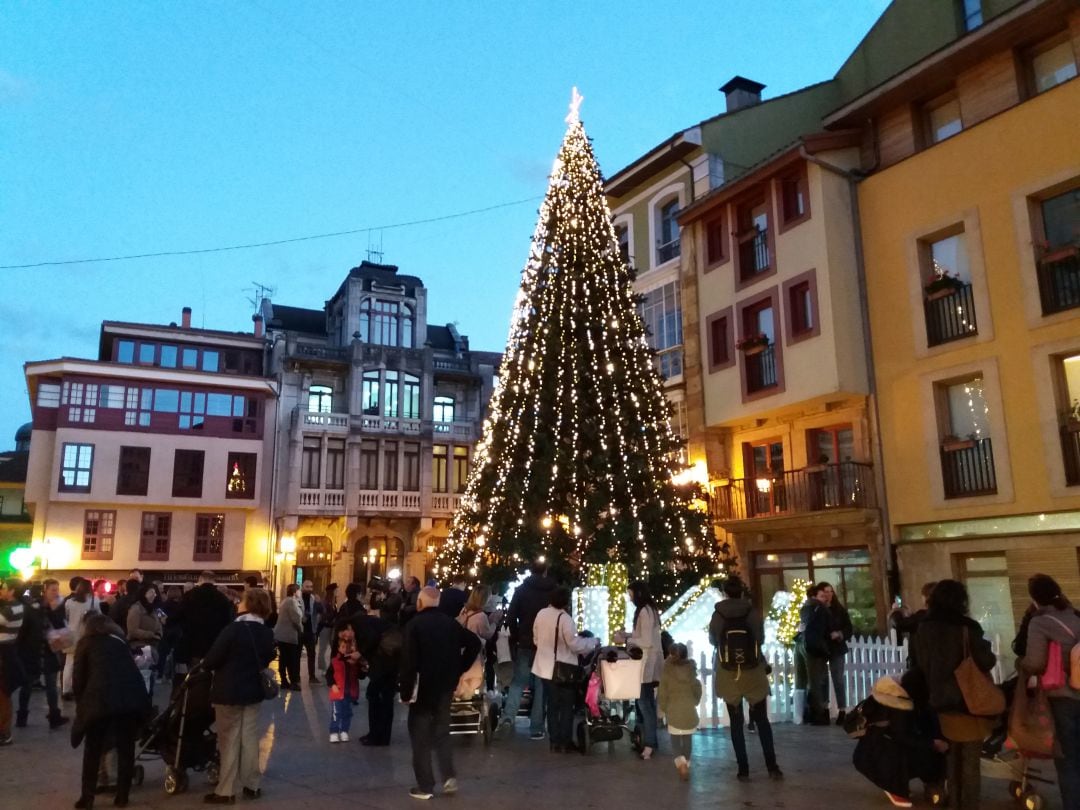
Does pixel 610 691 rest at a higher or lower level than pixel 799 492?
lower

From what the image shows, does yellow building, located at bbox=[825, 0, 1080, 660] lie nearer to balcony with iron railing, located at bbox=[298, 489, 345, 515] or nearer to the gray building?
the gray building

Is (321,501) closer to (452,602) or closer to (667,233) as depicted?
(667,233)

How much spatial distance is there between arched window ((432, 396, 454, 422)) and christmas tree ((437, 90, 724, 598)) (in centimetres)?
2434

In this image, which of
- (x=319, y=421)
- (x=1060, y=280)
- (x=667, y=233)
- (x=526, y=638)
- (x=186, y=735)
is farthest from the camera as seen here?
(x=319, y=421)

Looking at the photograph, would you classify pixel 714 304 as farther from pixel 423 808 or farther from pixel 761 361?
pixel 423 808

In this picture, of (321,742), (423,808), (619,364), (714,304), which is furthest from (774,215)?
(423,808)

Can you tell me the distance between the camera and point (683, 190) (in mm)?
24891

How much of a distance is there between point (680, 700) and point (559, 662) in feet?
4.86

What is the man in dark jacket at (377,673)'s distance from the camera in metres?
9.72

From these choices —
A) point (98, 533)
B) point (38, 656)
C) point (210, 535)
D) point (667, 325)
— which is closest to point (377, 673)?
point (38, 656)

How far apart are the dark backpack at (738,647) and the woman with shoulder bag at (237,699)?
411 cm

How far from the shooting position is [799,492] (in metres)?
20.4

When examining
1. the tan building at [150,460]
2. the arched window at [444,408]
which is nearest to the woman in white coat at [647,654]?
the tan building at [150,460]

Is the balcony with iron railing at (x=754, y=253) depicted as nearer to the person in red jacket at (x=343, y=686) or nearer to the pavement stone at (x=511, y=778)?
the pavement stone at (x=511, y=778)
